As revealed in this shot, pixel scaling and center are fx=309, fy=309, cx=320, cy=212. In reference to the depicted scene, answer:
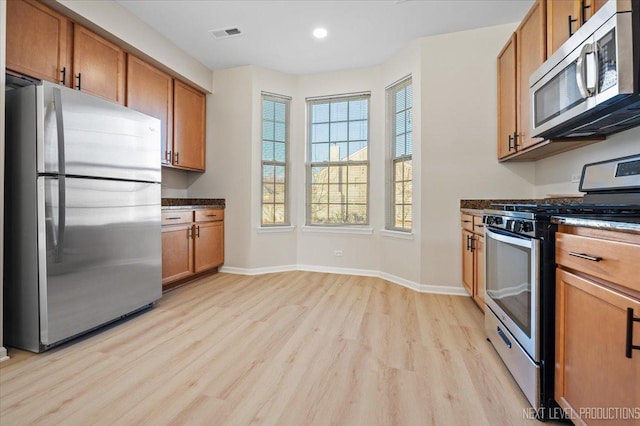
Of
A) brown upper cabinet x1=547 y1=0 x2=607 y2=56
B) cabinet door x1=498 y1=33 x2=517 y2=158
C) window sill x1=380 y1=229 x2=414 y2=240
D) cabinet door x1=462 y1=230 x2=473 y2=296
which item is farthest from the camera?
window sill x1=380 y1=229 x2=414 y2=240

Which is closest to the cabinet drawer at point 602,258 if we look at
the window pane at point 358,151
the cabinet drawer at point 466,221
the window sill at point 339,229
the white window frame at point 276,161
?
the cabinet drawer at point 466,221

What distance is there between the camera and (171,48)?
347 centimetres

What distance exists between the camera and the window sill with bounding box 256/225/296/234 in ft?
13.6

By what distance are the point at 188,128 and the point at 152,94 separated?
63cm

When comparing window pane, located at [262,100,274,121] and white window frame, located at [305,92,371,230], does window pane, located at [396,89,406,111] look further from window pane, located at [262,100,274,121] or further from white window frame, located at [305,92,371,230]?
window pane, located at [262,100,274,121]

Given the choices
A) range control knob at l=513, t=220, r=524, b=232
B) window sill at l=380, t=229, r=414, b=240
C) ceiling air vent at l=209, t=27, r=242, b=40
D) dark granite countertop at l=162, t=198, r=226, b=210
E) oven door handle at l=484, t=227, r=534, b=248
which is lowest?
window sill at l=380, t=229, r=414, b=240

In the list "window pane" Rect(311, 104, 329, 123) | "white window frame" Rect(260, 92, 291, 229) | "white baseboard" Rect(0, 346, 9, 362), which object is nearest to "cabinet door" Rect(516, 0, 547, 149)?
"window pane" Rect(311, 104, 329, 123)

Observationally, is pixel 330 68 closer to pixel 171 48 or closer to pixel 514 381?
pixel 171 48

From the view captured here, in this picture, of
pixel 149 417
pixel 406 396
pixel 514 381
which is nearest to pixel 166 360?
pixel 149 417

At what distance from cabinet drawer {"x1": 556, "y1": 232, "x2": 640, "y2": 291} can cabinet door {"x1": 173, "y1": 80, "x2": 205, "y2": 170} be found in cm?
374

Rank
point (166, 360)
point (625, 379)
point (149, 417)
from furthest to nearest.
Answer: point (166, 360), point (149, 417), point (625, 379)

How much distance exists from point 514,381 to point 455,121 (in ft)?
8.21

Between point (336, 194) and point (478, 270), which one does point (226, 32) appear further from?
point (478, 270)

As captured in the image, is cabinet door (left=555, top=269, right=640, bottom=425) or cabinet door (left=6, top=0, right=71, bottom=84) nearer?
cabinet door (left=555, top=269, right=640, bottom=425)
